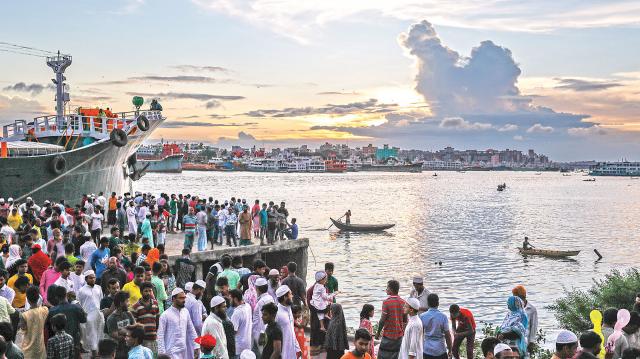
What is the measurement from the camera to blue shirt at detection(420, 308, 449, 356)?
9500mm

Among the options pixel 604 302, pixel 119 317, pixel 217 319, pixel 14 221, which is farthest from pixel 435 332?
pixel 14 221

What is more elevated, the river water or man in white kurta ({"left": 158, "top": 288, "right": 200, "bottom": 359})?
man in white kurta ({"left": 158, "top": 288, "right": 200, "bottom": 359})

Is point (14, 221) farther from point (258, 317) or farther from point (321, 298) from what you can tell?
point (258, 317)

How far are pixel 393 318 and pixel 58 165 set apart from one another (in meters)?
21.0

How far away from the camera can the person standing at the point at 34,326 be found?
8.36 meters

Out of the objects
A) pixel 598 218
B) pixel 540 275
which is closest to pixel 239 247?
pixel 540 275

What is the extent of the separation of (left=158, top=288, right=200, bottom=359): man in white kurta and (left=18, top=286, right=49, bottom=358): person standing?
4.75 ft

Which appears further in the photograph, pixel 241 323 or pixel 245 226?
pixel 245 226

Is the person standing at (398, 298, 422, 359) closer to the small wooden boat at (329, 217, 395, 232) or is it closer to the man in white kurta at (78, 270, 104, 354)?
the man in white kurta at (78, 270, 104, 354)

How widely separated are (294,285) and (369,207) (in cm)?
9510

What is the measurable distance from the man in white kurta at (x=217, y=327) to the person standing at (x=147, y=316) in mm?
713

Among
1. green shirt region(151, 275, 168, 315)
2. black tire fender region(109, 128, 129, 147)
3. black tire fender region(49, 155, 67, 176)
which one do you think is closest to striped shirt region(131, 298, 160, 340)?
green shirt region(151, 275, 168, 315)

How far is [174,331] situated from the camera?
8.36 meters

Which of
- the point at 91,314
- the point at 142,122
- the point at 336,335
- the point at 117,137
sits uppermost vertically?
the point at 142,122
